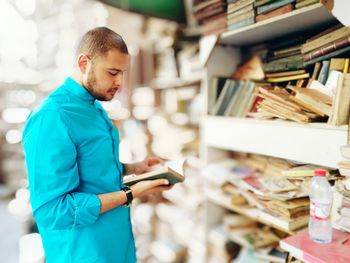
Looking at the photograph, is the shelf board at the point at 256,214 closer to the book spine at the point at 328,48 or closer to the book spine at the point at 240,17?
the book spine at the point at 328,48

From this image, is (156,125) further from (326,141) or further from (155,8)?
(326,141)

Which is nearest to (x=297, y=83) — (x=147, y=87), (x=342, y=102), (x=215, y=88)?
(x=342, y=102)

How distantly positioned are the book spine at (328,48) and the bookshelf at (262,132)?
0.14m

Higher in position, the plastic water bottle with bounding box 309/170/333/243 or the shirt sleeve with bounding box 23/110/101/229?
the shirt sleeve with bounding box 23/110/101/229

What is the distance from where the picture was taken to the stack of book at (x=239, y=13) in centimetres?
134

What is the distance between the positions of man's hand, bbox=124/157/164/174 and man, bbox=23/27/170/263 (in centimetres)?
23

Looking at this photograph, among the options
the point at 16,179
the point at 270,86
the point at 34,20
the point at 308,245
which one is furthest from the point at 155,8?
the point at 16,179

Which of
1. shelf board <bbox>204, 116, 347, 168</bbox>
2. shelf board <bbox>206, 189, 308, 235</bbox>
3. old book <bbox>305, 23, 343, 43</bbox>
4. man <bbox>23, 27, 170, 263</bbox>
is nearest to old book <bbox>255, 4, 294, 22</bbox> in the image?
old book <bbox>305, 23, 343, 43</bbox>

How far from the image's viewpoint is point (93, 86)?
1045 mm

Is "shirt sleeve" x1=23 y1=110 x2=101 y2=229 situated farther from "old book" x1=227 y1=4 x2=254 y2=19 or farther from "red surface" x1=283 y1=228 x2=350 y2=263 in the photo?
"old book" x1=227 y1=4 x2=254 y2=19

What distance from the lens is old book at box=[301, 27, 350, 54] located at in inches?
44.6

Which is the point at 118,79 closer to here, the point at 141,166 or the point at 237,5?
the point at 141,166

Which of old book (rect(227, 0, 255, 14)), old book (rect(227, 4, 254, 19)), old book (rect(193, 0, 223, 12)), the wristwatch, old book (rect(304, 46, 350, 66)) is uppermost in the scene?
old book (rect(193, 0, 223, 12))

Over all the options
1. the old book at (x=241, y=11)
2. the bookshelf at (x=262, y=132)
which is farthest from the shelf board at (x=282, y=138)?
the old book at (x=241, y=11)
